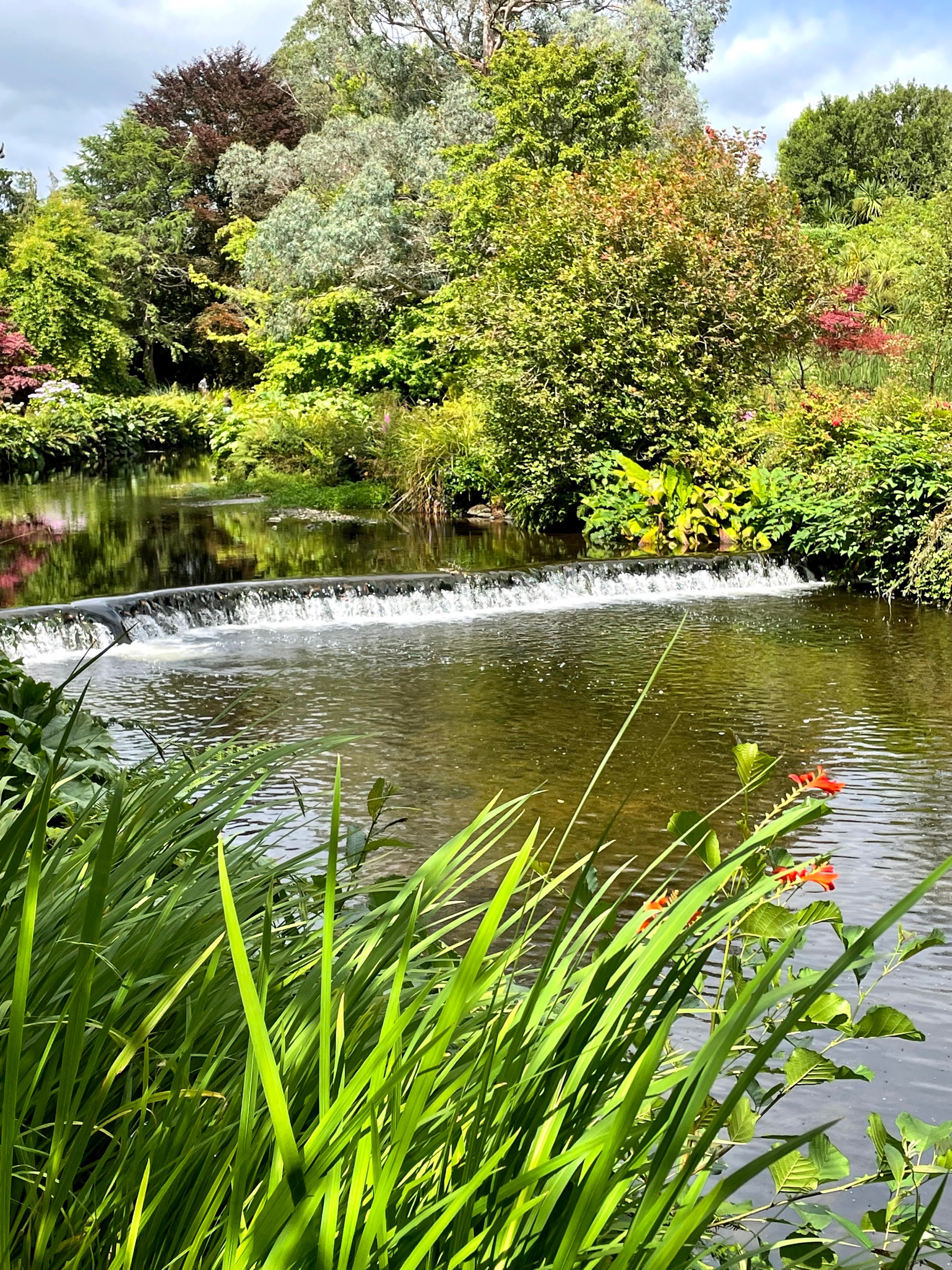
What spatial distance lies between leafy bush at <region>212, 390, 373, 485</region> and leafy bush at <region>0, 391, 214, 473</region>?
12.3 feet

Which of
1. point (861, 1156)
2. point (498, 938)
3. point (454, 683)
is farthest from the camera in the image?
point (454, 683)

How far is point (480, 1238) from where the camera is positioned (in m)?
0.90

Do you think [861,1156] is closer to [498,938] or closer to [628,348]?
[498,938]

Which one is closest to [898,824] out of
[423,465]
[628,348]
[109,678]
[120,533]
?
[109,678]

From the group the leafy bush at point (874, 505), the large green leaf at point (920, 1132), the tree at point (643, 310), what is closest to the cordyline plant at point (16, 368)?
the tree at point (643, 310)

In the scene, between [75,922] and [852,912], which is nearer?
[75,922]

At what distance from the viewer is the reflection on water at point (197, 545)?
12242 millimetres

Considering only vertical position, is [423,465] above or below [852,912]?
above

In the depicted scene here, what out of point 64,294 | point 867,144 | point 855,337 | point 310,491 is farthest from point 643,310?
point 867,144

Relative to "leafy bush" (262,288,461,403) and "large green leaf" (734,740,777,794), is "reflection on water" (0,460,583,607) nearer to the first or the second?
"leafy bush" (262,288,461,403)

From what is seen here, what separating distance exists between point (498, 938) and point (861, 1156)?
1.26 meters

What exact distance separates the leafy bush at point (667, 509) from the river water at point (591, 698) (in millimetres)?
742

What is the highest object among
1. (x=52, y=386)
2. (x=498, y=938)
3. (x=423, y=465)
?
(x=52, y=386)

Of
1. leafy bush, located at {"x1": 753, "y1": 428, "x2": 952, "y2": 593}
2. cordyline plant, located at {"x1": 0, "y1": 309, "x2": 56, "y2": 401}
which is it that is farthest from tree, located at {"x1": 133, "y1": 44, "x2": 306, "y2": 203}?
leafy bush, located at {"x1": 753, "y1": 428, "x2": 952, "y2": 593}
